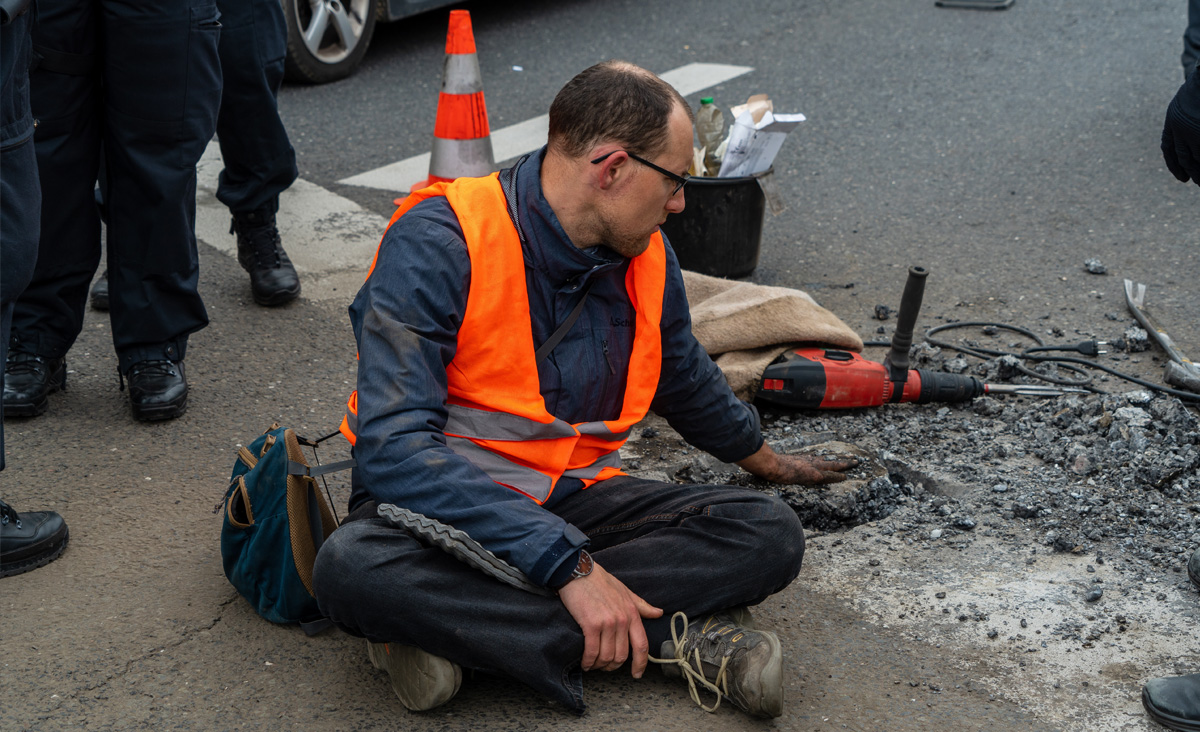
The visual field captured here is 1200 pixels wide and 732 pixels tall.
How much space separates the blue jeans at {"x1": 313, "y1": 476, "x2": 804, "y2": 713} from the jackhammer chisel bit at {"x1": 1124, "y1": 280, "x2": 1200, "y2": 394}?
1.93 metres

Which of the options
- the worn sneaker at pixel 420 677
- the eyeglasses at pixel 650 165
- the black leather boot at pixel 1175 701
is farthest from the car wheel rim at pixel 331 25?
the black leather boot at pixel 1175 701

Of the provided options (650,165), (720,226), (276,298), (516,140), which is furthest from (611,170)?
(516,140)

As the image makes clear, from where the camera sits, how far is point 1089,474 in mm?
3350

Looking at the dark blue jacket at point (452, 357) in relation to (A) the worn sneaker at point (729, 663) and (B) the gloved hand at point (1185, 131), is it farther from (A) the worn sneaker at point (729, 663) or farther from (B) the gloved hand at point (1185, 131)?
(B) the gloved hand at point (1185, 131)

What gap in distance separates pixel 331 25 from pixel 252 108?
321 centimetres

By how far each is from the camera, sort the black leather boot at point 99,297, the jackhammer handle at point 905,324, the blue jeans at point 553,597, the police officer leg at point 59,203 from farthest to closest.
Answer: the black leather boot at point 99,297 < the jackhammer handle at point 905,324 < the police officer leg at point 59,203 < the blue jeans at point 553,597

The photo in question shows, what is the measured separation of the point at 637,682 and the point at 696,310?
1729mm

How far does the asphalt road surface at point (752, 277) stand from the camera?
2.44 m

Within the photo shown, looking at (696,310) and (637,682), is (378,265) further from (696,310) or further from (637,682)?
(696,310)

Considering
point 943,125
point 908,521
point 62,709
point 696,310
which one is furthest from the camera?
point 943,125

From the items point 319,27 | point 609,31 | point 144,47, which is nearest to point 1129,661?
point 144,47

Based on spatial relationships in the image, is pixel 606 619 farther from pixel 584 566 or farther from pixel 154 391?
pixel 154 391

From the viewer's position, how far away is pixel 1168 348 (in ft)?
13.2

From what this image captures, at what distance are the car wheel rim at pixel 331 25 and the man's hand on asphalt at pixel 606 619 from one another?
5.15 metres
